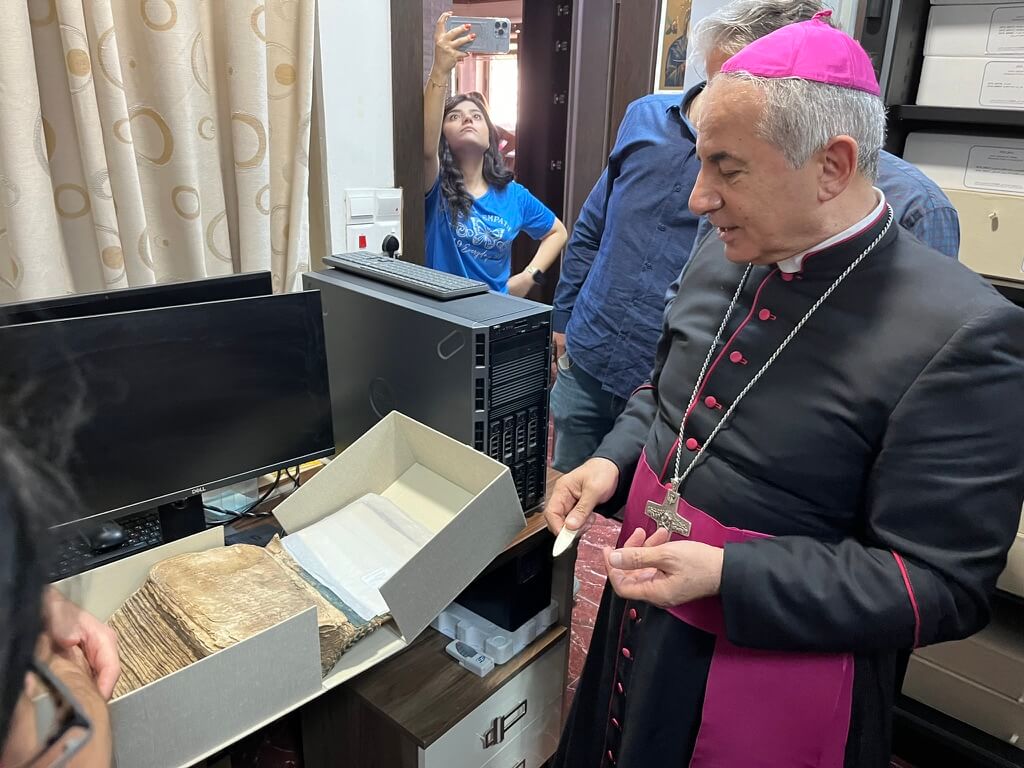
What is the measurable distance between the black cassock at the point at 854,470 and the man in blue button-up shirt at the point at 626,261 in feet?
1.93

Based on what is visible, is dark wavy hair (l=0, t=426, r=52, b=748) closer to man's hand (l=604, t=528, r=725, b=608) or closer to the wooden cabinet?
man's hand (l=604, t=528, r=725, b=608)

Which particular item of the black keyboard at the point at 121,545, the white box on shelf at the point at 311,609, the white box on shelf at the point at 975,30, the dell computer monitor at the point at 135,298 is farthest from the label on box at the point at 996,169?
the black keyboard at the point at 121,545

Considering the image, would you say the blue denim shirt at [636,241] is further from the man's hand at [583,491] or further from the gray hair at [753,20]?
the man's hand at [583,491]

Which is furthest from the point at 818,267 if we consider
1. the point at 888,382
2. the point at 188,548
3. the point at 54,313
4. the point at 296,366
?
the point at 54,313

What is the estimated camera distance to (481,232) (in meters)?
2.25

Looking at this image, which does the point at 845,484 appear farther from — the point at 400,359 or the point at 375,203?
the point at 375,203

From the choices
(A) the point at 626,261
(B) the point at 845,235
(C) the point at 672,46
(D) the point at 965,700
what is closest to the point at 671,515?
(B) the point at 845,235

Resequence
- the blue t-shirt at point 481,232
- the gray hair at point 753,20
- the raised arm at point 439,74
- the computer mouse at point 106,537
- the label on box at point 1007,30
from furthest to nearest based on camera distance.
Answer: the blue t-shirt at point 481,232
the raised arm at point 439,74
the label on box at point 1007,30
the gray hair at point 753,20
the computer mouse at point 106,537

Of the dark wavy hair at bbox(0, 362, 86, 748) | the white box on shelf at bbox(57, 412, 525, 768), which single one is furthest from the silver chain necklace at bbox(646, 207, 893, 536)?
the dark wavy hair at bbox(0, 362, 86, 748)

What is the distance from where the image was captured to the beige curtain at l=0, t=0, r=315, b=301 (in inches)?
47.2

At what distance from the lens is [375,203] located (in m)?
1.79

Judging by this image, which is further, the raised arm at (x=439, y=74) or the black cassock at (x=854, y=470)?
the raised arm at (x=439, y=74)

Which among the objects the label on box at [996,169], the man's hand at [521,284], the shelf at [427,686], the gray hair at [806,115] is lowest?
the shelf at [427,686]

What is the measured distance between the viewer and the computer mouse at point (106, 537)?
109 cm
